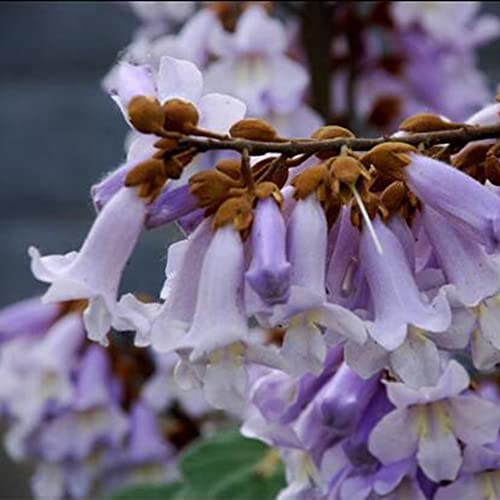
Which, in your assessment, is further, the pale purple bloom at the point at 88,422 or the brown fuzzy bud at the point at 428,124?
the pale purple bloom at the point at 88,422

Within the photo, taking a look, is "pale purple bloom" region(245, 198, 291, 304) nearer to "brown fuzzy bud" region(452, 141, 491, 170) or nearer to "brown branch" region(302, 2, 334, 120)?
"brown fuzzy bud" region(452, 141, 491, 170)

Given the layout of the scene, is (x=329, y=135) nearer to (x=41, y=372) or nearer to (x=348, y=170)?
(x=348, y=170)

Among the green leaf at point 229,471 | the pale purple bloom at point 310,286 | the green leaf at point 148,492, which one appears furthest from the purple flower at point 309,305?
the green leaf at point 148,492

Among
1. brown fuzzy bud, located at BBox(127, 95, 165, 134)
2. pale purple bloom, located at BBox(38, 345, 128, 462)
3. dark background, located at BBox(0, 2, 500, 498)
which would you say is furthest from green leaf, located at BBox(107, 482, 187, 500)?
dark background, located at BBox(0, 2, 500, 498)

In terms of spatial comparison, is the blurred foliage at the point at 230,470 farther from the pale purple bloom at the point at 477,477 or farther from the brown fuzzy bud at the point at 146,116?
the brown fuzzy bud at the point at 146,116

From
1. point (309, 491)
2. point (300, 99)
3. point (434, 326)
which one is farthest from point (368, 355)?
point (300, 99)
